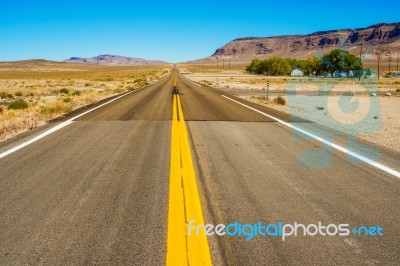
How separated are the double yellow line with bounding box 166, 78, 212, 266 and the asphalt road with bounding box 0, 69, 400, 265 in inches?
3.4

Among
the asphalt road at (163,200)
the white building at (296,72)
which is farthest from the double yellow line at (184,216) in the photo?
the white building at (296,72)

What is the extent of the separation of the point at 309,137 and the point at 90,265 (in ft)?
23.3

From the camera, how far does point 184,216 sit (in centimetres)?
389

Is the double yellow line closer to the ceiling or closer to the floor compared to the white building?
closer to the floor

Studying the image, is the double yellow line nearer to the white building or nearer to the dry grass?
the dry grass

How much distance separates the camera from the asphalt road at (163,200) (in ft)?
10.4

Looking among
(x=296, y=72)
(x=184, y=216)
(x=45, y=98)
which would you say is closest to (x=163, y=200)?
(x=184, y=216)

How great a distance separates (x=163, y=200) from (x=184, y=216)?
55cm

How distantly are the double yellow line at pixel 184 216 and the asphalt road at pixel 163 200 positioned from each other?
9 centimetres

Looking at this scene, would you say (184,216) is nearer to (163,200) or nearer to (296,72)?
(163,200)

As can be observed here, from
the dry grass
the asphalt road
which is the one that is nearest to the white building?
the dry grass

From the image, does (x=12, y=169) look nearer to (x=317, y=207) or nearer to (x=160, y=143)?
(x=160, y=143)

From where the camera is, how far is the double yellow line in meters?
3.09

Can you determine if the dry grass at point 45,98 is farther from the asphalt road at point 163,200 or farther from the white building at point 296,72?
the white building at point 296,72
